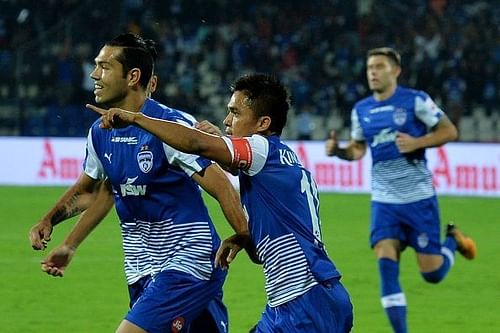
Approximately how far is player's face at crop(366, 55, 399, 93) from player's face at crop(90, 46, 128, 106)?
4341mm

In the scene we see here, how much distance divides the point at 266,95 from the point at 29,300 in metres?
6.20

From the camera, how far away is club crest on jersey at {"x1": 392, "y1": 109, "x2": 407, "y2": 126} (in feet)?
32.2

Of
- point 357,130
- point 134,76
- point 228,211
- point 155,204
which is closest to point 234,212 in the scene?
point 228,211

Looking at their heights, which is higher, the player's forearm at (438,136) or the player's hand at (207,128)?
the player's hand at (207,128)

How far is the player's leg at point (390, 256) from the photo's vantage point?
29.0ft

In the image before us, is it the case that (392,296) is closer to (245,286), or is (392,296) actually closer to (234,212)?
(245,286)

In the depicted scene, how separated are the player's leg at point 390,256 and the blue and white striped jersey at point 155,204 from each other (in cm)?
311

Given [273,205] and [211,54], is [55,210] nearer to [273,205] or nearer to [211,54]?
[273,205]

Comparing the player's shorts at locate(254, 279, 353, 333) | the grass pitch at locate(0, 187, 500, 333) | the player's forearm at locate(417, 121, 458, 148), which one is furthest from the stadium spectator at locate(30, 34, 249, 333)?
the player's forearm at locate(417, 121, 458, 148)

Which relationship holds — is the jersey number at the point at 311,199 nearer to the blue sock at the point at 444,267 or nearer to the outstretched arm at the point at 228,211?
the outstretched arm at the point at 228,211

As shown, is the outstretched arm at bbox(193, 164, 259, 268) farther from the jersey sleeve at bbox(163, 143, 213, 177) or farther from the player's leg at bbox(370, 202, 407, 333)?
the player's leg at bbox(370, 202, 407, 333)

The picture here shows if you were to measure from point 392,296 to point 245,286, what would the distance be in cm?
310

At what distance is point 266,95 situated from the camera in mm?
5219

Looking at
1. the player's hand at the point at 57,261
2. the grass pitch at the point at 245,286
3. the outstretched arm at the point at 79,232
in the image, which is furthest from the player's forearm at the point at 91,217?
the grass pitch at the point at 245,286
